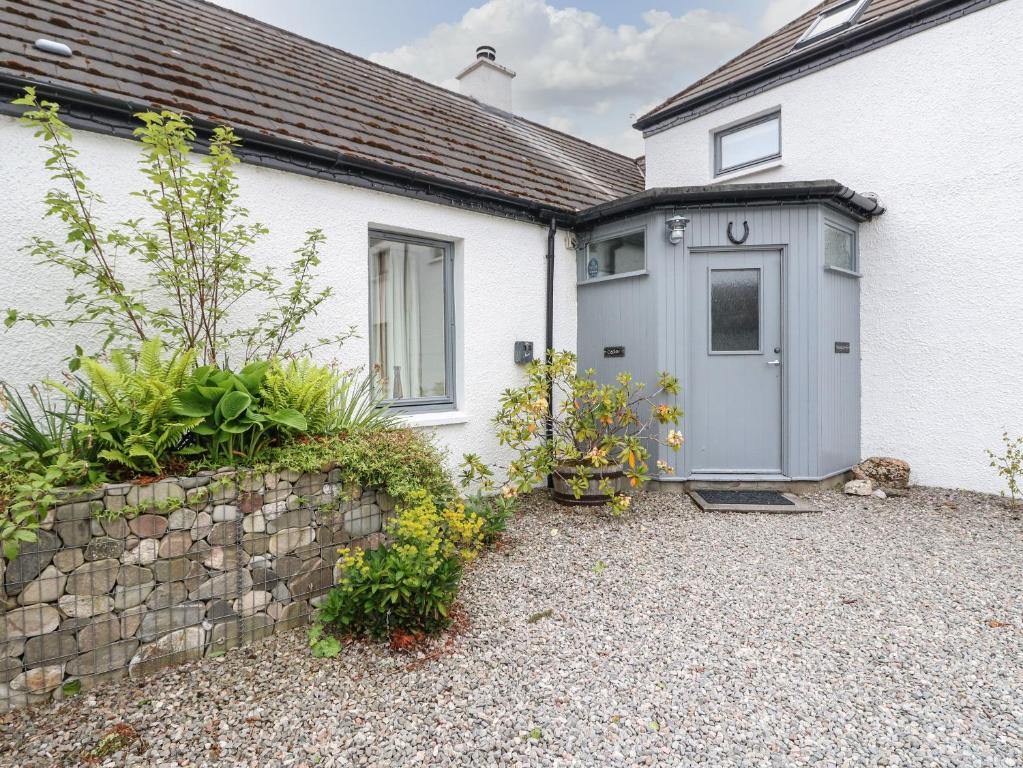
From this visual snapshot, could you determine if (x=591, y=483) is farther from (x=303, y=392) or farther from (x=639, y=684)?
(x=303, y=392)

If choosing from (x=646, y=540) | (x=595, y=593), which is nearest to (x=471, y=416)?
(x=646, y=540)

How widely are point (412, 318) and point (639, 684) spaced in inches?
→ 161

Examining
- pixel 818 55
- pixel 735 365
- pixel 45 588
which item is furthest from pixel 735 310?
pixel 45 588

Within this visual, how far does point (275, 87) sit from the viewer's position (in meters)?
5.75

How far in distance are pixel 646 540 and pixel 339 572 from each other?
254cm

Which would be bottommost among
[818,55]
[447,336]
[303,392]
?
[303,392]

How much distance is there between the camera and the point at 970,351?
5.73 metres

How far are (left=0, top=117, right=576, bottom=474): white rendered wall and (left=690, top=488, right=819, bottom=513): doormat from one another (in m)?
2.25

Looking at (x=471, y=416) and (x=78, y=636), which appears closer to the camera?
(x=78, y=636)

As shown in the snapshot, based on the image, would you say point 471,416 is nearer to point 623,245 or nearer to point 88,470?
point 623,245

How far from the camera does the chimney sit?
415 inches

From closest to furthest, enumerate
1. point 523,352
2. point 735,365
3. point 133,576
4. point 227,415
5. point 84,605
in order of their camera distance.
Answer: point 84,605
point 133,576
point 227,415
point 735,365
point 523,352

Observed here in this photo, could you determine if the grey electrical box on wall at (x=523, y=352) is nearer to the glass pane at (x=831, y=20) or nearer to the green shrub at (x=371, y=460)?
the green shrub at (x=371, y=460)

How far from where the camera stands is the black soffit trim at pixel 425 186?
379 centimetres
